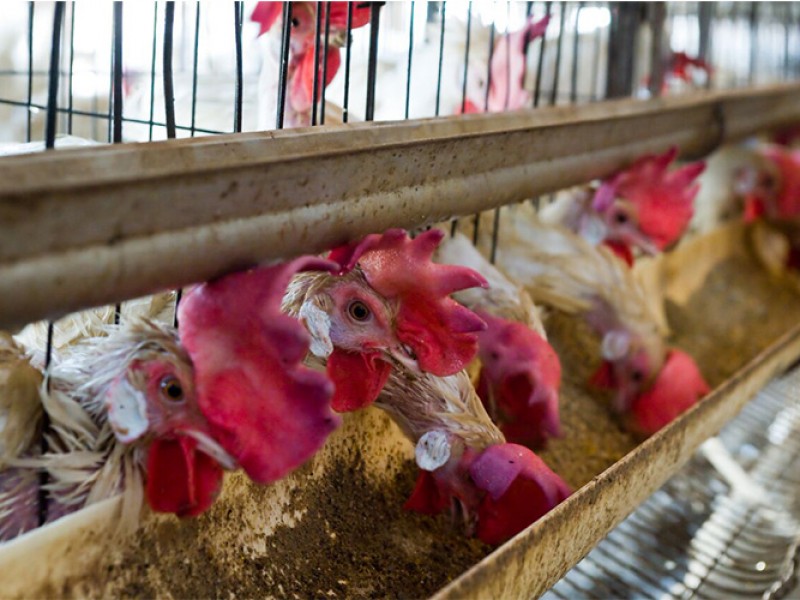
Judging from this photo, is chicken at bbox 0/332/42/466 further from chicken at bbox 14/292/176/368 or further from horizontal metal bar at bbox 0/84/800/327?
horizontal metal bar at bbox 0/84/800/327

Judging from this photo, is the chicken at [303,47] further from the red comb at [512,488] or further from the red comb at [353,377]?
the red comb at [512,488]

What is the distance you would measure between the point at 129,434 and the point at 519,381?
771 millimetres

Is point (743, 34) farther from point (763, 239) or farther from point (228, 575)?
point (228, 575)

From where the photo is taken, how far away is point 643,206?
2.10 meters

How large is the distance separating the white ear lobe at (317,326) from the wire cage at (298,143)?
0.15 m

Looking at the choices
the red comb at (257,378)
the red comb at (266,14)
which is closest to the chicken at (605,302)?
the red comb at (266,14)

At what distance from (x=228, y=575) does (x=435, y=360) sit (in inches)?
Result: 15.4

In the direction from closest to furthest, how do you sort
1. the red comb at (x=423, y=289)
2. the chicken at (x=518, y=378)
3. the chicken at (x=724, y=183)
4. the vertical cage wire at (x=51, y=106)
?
the vertical cage wire at (x=51, y=106), the red comb at (x=423, y=289), the chicken at (x=518, y=378), the chicken at (x=724, y=183)

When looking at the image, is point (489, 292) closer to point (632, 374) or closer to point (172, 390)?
point (632, 374)

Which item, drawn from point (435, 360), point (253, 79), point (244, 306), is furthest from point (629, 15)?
point (244, 306)

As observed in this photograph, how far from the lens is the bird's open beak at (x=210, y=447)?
978 millimetres

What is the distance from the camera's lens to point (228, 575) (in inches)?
43.6

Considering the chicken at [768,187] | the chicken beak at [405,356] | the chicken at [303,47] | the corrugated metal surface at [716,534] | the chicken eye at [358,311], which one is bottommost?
the corrugated metal surface at [716,534]

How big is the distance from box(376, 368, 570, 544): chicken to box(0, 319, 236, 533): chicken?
0.35 m
